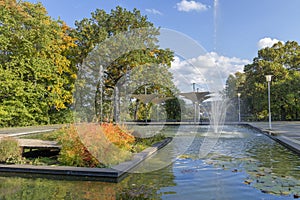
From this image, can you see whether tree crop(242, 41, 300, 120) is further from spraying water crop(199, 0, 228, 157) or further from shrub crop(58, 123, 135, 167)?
shrub crop(58, 123, 135, 167)

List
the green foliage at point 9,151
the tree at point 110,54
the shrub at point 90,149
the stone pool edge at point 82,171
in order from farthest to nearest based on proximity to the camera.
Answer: the tree at point 110,54 < the green foliage at point 9,151 < the shrub at point 90,149 < the stone pool edge at point 82,171

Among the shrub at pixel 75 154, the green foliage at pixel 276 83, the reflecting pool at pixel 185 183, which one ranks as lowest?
the reflecting pool at pixel 185 183

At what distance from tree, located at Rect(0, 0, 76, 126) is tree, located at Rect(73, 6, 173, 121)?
152 centimetres

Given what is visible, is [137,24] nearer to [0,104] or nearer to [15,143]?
[0,104]

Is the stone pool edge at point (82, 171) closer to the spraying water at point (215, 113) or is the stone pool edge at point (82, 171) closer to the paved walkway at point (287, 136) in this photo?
the spraying water at point (215, 113)

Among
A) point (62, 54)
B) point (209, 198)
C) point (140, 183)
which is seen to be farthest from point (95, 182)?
point (62, 54)

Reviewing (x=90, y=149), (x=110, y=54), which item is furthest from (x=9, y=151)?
(x=110, y=54)

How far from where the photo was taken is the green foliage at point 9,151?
19.4ft

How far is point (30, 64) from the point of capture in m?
19.0

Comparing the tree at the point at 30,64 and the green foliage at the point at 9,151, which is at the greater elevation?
the tree at the point at 30,64

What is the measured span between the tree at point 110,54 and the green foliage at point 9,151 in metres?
15.1

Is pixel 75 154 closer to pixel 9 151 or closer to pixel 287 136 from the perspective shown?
pixel 9 151

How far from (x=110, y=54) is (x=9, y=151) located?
16808 millimetres

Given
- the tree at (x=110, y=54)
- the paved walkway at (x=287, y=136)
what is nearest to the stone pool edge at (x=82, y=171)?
the paved walkway at (x=287, y=136)
